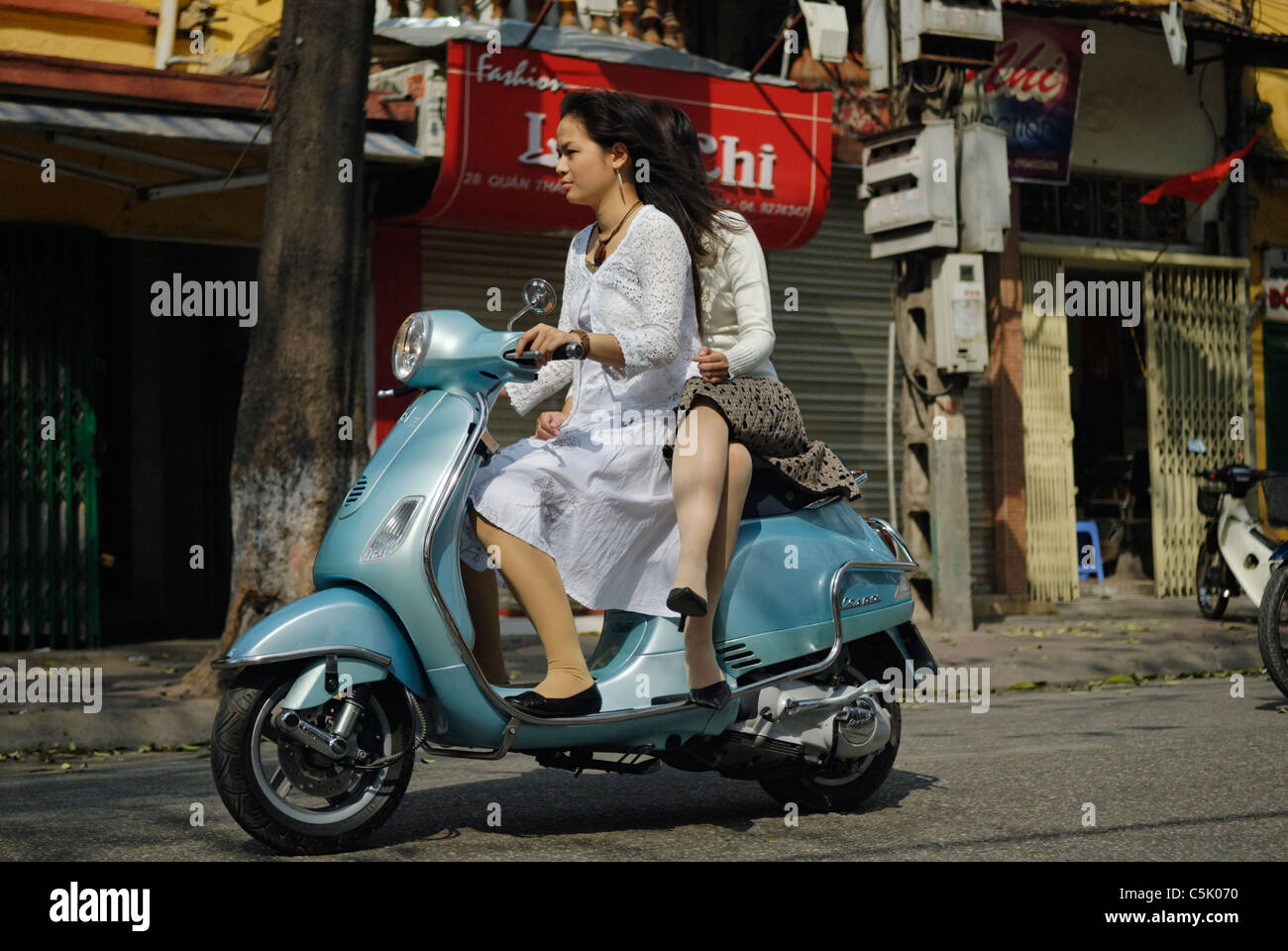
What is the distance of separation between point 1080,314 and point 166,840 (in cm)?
1188

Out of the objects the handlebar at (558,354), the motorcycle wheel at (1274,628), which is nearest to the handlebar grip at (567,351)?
the handlebar at (558,354)

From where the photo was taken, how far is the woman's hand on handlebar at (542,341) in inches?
152

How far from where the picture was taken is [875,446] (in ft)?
42.7

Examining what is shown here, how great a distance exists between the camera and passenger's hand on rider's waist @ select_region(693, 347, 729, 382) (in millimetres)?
4129

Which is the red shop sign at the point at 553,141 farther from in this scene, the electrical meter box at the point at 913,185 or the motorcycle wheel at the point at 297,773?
Result: the motorcycle wheel at the point at 297,773

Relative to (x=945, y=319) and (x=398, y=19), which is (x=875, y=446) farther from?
(x=398, y=19)

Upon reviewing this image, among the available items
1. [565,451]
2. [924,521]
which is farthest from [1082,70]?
[565,451]

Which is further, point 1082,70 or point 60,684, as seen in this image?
point 1082,70

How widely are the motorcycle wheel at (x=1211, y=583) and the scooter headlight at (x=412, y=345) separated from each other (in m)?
8.80

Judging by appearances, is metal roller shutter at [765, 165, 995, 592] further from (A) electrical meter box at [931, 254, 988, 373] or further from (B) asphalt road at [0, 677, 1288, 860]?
(B) asphalt road at [0, 677, 1288, 860]

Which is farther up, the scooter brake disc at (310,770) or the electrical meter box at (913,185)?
the electrical meter box at (913,185)

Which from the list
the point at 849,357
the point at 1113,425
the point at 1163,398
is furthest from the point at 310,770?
the point at 1113,425

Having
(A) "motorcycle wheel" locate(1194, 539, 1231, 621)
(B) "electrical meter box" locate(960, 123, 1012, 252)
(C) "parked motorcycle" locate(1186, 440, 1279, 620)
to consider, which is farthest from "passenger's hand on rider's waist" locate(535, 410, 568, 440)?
(A) "motorcycle wheel" locate(1194, 539, 1231, 621)

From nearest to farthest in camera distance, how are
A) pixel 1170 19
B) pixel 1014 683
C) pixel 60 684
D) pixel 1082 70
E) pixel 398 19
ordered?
pixel 60 684
pixel 1014 683
pixel 398 19
pixel 1170 19
pixel 1082 70
